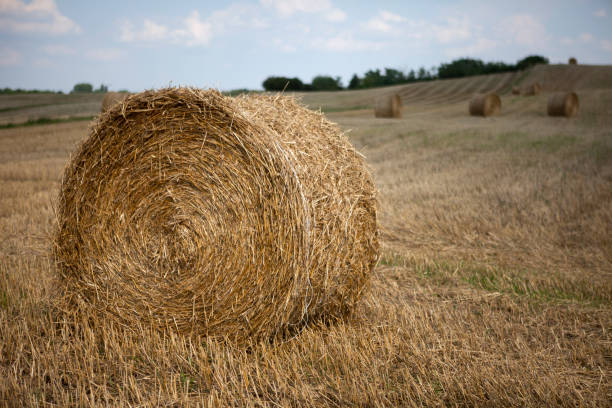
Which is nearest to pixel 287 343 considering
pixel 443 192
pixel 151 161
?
pixel 151 161

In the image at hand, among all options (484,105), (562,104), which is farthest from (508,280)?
(484,105)

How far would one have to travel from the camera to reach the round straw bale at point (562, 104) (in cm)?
1896

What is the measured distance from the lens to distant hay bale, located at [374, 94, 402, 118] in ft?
73.7

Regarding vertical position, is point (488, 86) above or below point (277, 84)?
below

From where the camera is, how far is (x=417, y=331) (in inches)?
133

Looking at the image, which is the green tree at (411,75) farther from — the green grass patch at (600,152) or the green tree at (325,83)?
the green grass patch at (600,152)

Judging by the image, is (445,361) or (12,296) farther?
(12,296)

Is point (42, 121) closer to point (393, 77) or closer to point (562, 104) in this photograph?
point (562, 104)

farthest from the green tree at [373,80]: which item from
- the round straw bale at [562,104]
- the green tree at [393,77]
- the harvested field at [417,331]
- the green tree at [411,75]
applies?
the harvested field at [417,331]

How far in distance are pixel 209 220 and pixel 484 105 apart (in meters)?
20.4

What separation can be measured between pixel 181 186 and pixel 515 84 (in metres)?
38.5

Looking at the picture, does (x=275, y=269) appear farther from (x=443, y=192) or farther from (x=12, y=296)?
(x=443, y=192)

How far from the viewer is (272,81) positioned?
53.0 metres

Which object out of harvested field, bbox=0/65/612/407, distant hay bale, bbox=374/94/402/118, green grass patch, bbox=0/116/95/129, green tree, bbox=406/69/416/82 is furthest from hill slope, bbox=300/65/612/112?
harvested field, bbox=0/65/612/407
